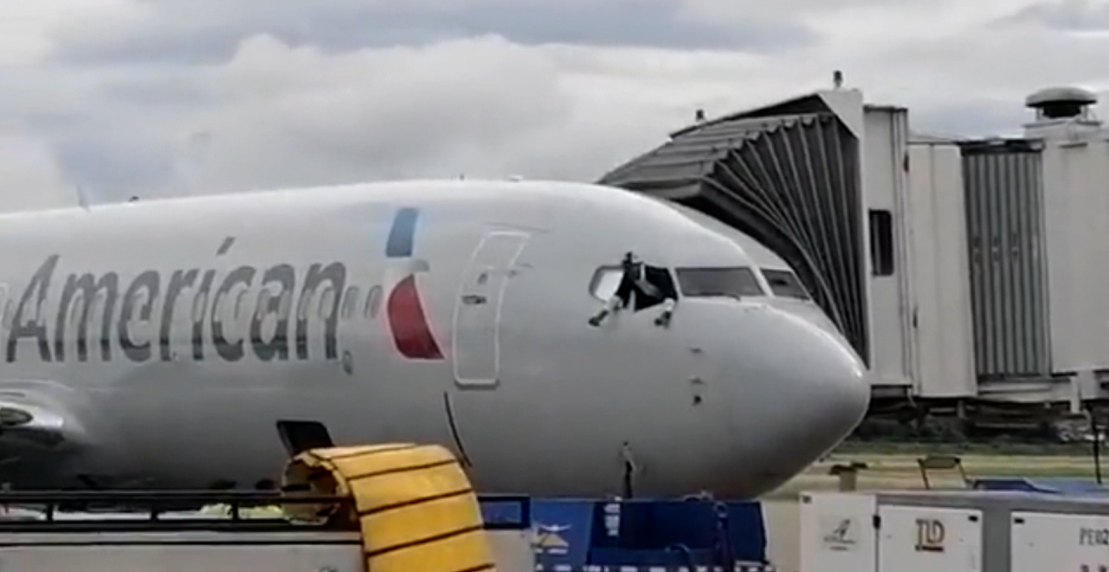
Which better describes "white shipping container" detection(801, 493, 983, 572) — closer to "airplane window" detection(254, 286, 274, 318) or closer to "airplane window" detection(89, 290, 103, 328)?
"airplane window" detection(254, 286, 274, 318)

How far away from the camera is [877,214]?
925 inches

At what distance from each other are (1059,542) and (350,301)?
799 cm

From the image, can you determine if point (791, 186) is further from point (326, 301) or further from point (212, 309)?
point (212, 309)

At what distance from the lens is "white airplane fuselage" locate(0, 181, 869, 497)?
15695mm

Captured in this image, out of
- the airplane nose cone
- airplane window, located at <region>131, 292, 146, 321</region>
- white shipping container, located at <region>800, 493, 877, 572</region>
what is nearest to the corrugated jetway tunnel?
airplane window, located at <region>131, 292, 146, 321</region>

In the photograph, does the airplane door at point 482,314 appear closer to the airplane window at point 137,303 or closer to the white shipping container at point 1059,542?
the airplane window at point 137,303

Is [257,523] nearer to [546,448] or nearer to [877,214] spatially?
[546,448]

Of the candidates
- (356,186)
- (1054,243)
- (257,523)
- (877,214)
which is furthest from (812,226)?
(257,523)

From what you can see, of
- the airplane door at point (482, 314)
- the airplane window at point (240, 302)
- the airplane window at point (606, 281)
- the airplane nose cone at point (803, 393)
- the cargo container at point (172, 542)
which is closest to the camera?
the cargo container at point (172, 542)

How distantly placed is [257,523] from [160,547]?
0.42m

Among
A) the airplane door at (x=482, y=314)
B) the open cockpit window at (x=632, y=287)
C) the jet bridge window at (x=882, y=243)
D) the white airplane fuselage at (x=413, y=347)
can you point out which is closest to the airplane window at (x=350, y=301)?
the white airplane fuselage at (x=413, y=347)

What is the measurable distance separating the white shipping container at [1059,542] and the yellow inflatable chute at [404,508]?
2.81 meters

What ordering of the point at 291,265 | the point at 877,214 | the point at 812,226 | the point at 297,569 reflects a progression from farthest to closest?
the point at 877,214, the point at 812,226, the point at 291,265, the point at 297,569

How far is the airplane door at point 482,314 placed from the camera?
16641 millimetres
